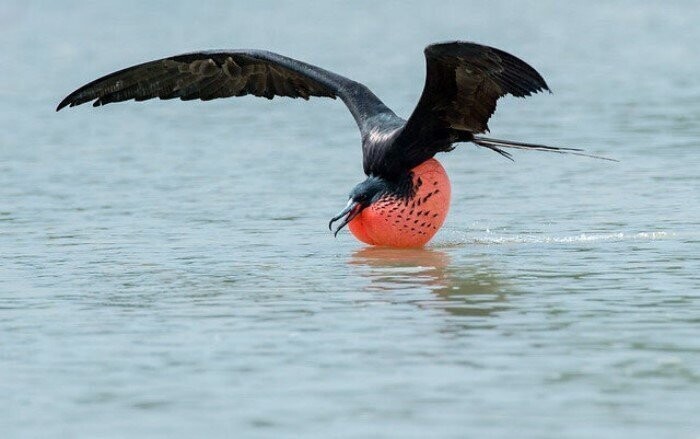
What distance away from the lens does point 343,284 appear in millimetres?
11750

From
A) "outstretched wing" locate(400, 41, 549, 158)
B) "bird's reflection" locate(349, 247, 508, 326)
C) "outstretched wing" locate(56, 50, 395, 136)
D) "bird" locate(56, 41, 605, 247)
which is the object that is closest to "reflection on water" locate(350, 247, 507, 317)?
"bird's reflection" locate(349, 247, 508, 326)

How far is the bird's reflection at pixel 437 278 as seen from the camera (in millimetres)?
10789

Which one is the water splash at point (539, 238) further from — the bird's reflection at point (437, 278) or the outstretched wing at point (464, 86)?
the outstretched wing at point (464, 86)

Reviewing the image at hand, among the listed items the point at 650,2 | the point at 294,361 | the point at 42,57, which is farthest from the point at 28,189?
the point at 650,2

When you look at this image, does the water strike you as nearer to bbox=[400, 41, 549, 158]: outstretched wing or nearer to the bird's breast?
the bird's breast

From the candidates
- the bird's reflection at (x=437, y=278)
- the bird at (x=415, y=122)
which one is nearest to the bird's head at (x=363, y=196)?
the bird at (x=415, y=122)

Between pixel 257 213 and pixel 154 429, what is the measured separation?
7.73 m

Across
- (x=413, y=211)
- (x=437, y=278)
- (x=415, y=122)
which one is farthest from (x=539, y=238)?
(x=437, y=278)

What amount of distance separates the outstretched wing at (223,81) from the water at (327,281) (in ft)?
3.34

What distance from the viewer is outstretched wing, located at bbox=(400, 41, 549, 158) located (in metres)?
11.7

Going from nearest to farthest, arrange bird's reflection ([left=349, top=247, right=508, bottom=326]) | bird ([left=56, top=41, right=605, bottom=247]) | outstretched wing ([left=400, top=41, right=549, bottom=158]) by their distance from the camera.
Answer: bird's reflection ([left=349, top=247, right=508, bottom=326]), outstretched wing ([left=400, top=41, right=549, bottom=158]), bird ([left=56, top=41, right=605, bottom=247])

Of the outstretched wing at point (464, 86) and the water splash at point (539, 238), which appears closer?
the outstretched wing at point (464, 86)

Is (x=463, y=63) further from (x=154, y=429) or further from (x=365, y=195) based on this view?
(x=154, y=429)

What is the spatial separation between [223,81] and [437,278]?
3632 mm
